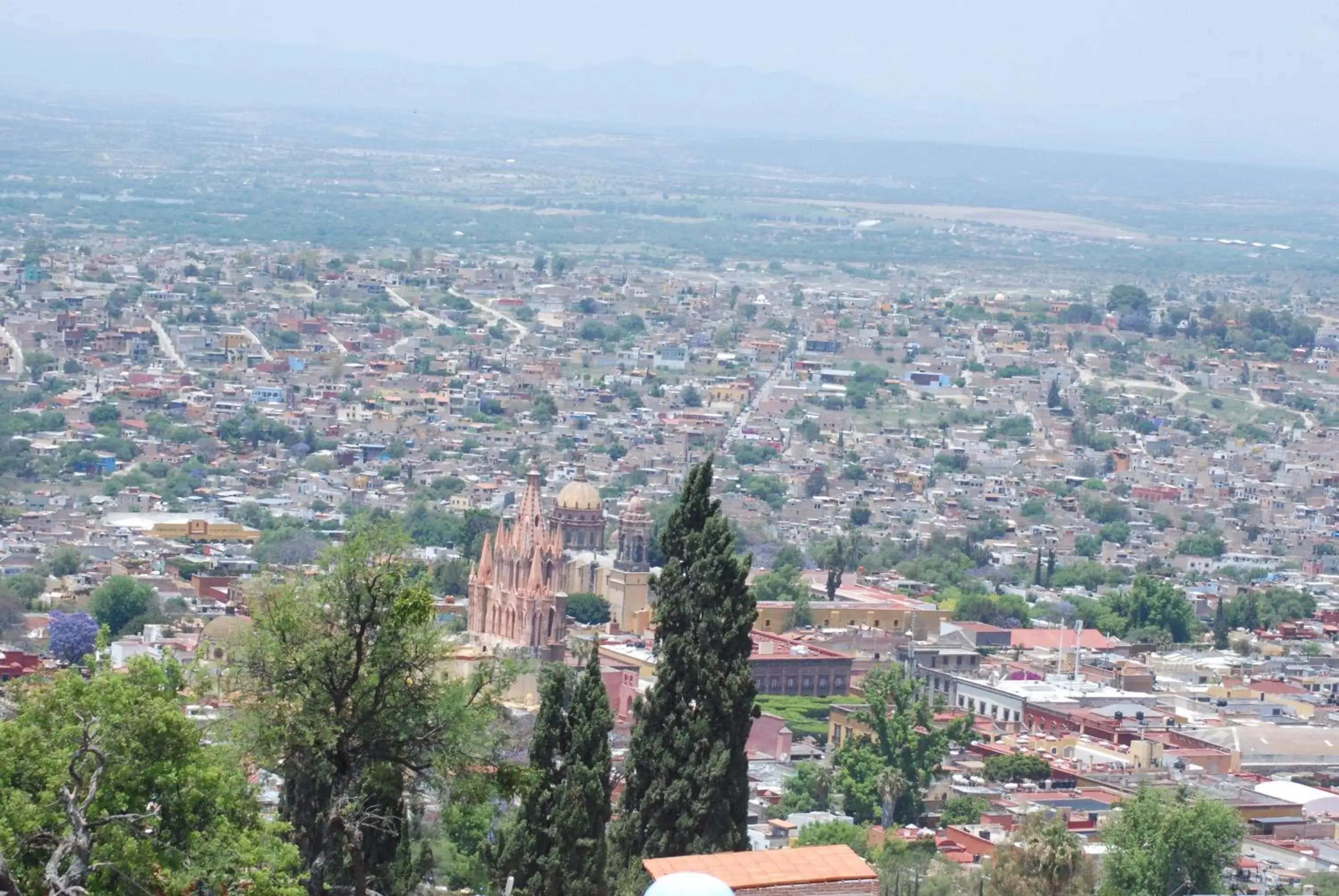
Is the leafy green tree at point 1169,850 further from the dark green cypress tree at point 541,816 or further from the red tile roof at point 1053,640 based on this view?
the red tile roof at point 1053,640

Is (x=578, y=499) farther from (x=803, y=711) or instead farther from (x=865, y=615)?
(x=803, y=711)

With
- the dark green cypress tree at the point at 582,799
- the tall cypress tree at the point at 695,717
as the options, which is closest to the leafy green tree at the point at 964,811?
the tall cypress tree at the point at 695,717

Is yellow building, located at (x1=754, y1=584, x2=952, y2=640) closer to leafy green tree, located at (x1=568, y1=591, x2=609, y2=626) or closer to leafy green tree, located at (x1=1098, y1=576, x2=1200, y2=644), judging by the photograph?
leafy green tree, located at (x1=568, y1=591, x2=609, y2=626)

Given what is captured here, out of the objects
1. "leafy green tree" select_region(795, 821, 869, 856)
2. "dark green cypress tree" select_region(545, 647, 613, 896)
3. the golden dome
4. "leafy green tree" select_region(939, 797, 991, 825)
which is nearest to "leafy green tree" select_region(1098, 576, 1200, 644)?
the golden dome

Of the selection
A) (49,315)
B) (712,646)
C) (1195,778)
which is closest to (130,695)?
(712,646)

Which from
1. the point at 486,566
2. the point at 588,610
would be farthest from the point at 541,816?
the point at 588,610

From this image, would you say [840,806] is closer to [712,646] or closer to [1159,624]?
[712,646]
